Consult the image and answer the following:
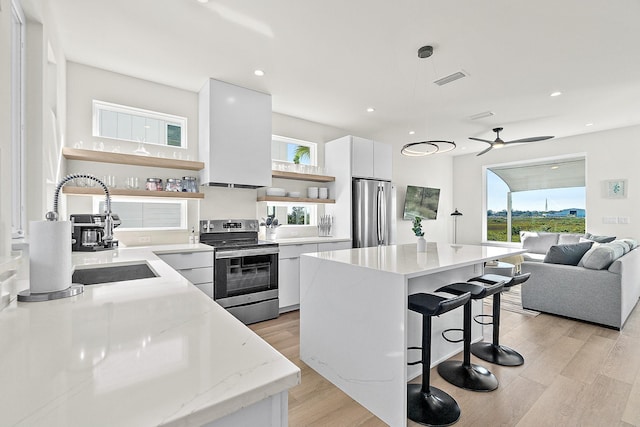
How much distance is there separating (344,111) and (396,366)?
11.8 ft

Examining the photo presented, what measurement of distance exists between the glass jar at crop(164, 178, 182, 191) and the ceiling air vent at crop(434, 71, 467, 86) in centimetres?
323

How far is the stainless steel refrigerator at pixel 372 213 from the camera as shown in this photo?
4.60 m

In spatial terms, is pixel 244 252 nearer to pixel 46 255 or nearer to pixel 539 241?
pixel 46 255

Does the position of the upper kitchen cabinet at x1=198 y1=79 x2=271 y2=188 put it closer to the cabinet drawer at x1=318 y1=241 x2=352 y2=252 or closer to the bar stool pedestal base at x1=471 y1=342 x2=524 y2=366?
the cabinet drawer at x1=318 y1=241 x2=352 y2=252

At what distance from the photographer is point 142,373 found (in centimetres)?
59

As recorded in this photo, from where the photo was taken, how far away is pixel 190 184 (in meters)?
3.62

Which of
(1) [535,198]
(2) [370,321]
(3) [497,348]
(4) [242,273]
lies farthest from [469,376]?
(1) [535,198]

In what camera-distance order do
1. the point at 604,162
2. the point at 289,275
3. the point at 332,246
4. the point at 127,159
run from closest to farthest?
the point at 127,159 < the point at 289,275 < the point at 332,246 < the point at 604,162

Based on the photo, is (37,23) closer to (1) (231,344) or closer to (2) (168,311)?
(2) (168,311)

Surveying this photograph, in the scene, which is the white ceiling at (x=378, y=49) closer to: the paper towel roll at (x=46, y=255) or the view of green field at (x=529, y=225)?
the paper towel roll at (x=46, y=255)

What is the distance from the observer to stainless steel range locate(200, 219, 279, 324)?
326cm

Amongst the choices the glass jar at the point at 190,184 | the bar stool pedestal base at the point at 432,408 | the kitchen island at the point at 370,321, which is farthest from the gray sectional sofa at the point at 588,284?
the glass jar at the point at 190,184

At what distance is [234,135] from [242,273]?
1.65 meters

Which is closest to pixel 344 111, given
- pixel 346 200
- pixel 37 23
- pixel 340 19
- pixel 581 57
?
pixel 346 200
